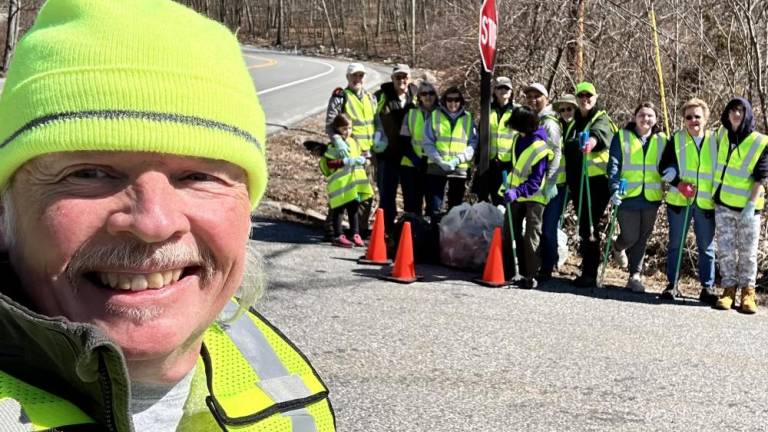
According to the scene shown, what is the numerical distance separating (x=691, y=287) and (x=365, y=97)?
4.03 metres

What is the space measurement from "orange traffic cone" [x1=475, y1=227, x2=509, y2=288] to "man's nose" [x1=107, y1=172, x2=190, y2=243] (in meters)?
7.14

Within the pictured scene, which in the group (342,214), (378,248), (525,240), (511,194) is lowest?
(378,248)

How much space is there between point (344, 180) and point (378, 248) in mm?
1156

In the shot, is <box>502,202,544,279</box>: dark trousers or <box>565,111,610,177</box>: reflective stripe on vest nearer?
<box>502,202,544,279</box>: dark trousers

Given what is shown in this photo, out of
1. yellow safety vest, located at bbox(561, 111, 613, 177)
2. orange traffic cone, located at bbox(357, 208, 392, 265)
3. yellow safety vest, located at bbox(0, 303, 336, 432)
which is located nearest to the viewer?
yellow safety vest, located at bbox(0, 303, 336, 432)

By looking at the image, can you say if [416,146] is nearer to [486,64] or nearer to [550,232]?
[486,64]

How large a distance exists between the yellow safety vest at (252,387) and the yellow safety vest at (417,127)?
8160 millimetres

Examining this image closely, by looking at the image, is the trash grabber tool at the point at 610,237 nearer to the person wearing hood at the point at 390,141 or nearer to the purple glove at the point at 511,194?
the purple glove at the point at 511,194

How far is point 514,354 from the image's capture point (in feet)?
20.3

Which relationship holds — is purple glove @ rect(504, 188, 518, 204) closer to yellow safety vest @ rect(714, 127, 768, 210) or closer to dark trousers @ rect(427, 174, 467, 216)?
dark trousers @ rect(427, 174, 467, 216)

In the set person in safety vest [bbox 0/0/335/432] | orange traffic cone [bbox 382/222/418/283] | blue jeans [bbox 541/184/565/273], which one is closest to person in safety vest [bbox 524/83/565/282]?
blue jeans [bbox 541/184/565/273]

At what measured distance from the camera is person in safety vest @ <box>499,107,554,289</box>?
834 cm

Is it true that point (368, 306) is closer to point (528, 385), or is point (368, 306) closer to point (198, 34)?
point (528, 385)

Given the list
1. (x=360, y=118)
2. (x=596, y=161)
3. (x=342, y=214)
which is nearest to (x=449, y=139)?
(x=360, y=118)
